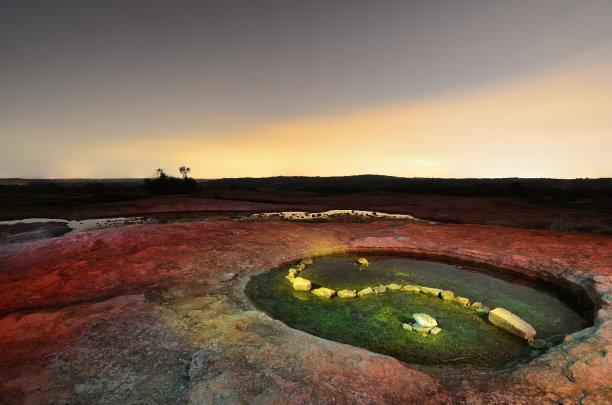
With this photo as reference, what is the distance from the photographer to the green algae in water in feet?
18.8

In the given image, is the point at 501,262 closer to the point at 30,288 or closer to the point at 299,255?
the point at 299,255

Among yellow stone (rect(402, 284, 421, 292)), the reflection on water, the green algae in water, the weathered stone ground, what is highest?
the reflection on water

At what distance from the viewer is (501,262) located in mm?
10875

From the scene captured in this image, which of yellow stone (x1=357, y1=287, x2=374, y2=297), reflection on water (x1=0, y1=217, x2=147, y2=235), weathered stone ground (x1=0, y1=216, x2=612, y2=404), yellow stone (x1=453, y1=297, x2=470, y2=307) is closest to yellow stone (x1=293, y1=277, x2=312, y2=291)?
yellow stone (x1=357, y1=287, x2=374, y2=297)

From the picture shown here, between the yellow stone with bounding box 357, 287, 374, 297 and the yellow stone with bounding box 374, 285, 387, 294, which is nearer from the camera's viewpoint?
the yellow stone with bounding box 357, 287, 374, 297

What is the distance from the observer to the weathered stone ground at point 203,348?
4023mm

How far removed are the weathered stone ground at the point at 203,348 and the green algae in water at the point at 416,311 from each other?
706 millimetres

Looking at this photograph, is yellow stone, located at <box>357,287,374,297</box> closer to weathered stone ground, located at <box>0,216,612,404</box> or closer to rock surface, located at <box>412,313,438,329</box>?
rock surface, located at <box>412,313,438,329</box>

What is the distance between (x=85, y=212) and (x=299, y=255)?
25.6 meters

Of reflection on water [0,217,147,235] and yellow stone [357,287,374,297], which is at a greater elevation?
reflection on water [0,217,147,235]

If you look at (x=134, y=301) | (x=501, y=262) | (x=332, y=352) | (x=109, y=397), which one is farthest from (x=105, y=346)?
(x=501, y=262)

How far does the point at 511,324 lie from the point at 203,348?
664 centimetres

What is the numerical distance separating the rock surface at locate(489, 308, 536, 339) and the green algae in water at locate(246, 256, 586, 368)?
138 mm

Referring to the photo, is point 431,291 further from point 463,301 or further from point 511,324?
point 511,324
